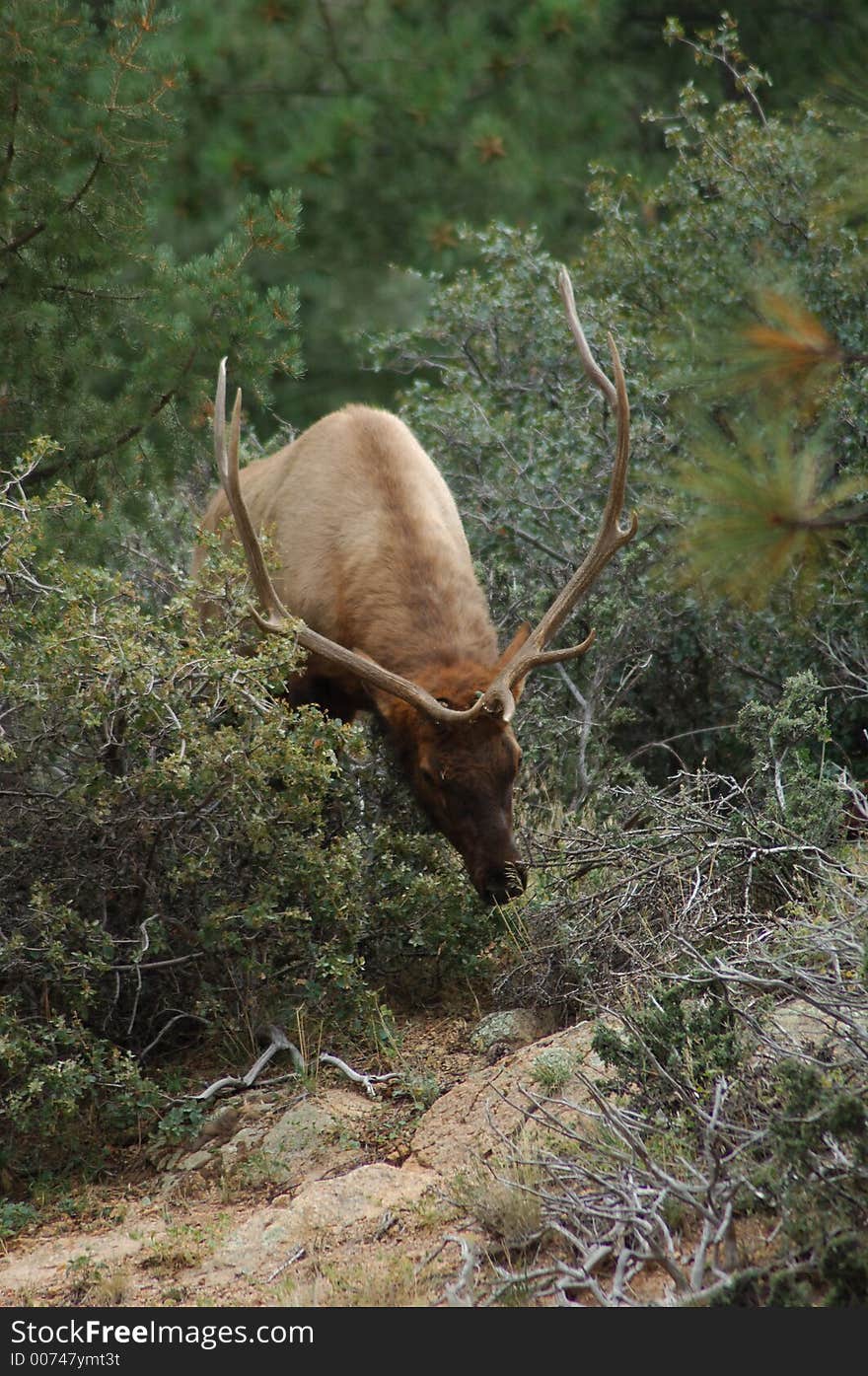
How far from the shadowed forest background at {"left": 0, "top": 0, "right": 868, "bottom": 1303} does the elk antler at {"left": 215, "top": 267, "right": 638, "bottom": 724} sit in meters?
0.19

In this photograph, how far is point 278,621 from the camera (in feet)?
18.5

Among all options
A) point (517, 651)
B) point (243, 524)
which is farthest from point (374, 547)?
point (517, 651)

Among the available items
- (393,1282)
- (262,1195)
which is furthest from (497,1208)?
(262,1195)

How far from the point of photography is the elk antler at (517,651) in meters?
5.48

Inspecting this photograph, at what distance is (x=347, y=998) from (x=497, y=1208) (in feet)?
5.25

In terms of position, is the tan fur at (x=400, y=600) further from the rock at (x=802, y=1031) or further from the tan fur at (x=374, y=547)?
the rock at (x=802, y=1031)

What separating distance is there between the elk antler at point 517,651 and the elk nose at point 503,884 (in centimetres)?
55

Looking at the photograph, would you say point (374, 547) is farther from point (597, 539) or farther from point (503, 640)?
point (503, 640)

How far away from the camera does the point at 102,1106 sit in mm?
4992

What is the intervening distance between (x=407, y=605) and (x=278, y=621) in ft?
1.99

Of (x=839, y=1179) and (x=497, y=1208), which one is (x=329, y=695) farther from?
(x=839, y=1179)

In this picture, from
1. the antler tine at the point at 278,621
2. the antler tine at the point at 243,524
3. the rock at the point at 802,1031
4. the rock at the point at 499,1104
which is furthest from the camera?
the antler tine at the point at 243,524

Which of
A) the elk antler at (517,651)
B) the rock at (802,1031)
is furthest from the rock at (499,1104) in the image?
the elk antler at (517,651)

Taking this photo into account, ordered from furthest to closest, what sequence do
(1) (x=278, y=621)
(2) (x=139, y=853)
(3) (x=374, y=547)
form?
(3) (x=374, y=547)
(1) (x=278, y=621)
(2) (x=139, y=853)
